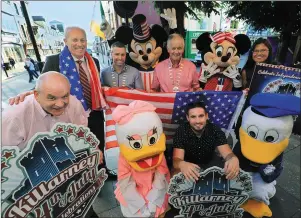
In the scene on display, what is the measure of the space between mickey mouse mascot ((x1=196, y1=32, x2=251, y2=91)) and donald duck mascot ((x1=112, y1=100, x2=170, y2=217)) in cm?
106

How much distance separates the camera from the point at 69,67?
2094 millimetres

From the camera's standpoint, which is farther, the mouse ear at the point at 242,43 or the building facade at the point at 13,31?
the building facade at the point at 13,31

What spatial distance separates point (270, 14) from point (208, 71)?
264cm

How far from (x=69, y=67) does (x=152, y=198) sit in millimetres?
1517

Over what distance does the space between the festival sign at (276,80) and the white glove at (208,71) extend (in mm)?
479

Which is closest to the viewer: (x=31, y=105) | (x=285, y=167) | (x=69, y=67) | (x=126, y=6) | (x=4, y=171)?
(x=4, y=171)

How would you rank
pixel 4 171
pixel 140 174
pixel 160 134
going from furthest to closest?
pixel 140 174, pixel 160 134, pixel 4 171

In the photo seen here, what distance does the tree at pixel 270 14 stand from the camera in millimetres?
3638

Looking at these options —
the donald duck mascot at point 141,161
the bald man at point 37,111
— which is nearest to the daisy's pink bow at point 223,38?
the donald duck mascot at point 141,161

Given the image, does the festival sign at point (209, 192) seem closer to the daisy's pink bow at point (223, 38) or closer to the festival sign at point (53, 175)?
the festival sign at point (53, 175)

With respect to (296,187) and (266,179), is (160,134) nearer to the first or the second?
(266,179)

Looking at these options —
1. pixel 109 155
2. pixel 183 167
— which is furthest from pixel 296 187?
pixel 109 155

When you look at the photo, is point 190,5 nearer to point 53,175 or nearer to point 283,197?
point 283,197

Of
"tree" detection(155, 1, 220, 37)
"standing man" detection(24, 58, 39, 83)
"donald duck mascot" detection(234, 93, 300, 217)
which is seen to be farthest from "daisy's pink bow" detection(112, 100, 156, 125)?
"standing man" detection(24, 58, 39, 83)
